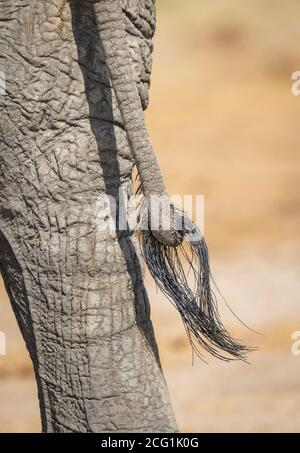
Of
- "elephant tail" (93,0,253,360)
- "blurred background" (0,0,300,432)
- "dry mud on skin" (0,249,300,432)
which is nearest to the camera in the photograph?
"elephant tail" (93,0,253,360)

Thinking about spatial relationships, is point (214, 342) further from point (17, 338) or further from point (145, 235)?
point (17, 338)

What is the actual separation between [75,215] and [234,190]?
12.1 feet

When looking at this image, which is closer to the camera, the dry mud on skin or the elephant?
the elephant

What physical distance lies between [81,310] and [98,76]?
0.99ft

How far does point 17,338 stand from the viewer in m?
4.20

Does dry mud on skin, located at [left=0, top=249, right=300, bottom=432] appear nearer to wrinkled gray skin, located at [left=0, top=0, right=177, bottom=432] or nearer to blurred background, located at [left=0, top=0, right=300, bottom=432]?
blurred background, located at [left=0, top=0, right=300, bottom=432]

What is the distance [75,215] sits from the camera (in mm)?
1821

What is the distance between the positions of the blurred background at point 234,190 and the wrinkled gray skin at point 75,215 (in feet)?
5.60

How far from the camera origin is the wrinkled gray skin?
1.79 meters

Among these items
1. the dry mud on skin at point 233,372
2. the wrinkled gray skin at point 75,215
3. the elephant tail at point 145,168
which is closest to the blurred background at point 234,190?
the dry mud on skin at point 233,372

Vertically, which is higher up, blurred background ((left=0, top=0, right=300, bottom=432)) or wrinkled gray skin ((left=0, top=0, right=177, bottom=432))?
blurred background ((left=0, top=0, right=300, bottom=432))

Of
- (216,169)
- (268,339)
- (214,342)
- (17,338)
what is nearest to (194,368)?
(268,339)

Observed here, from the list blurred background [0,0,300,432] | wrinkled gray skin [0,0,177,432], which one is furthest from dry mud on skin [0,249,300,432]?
wrinkled gray skin [0,0,177,432]

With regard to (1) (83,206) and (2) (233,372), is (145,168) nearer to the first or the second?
(1) (83,206)
